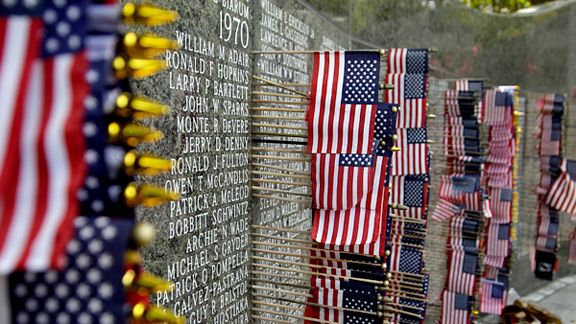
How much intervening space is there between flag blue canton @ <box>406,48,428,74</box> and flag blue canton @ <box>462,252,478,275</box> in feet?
12.7

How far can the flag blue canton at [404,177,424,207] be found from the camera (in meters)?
8.69

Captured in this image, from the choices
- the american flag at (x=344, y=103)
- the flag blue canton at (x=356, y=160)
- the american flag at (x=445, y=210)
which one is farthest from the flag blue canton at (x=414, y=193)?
the american flag at (x=344, y=103)

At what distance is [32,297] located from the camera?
2.01 metres

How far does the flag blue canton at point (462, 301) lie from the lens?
10.7m

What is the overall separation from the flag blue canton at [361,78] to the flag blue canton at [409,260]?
3752 mm

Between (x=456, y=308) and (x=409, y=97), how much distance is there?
4.31 meters

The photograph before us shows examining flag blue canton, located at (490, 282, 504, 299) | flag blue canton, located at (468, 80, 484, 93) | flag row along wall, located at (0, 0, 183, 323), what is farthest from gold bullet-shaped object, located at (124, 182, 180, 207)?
flag blue canton, located at (490, 282, 504, 299)

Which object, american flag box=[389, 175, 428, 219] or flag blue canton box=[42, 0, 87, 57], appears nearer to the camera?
flag blue canton box=[42, 0, 87, 57]

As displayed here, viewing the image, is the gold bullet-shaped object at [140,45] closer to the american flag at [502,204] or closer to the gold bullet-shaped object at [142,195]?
the gold bullet-shaped object at [142,195]

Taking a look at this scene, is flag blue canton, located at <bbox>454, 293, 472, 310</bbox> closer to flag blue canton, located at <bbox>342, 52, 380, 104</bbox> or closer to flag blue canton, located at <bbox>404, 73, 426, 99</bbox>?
flag blue canton, located at <bbox>404, 73, 426, 99</bbox>

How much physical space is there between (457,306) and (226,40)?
6.99 metres

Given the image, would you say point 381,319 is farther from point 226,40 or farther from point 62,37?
point 62,37

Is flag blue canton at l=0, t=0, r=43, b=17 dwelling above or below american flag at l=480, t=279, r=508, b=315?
above

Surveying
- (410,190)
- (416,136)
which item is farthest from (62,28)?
(410,190)
